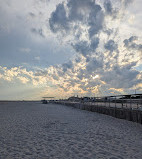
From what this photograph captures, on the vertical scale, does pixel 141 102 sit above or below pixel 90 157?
above

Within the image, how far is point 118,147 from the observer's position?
9.22 meters

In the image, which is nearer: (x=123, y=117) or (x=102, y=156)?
(x=102, y=156)

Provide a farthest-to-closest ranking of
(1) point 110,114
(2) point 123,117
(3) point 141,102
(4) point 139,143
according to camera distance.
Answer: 1. (1) point 110,114
2. (2) point 123,117
3. (3) point 141,102
4. (4) point 139,143

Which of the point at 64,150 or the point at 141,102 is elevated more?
the point at 141,102

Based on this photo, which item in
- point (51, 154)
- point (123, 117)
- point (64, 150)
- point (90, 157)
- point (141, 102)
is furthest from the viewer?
point (123, 117)

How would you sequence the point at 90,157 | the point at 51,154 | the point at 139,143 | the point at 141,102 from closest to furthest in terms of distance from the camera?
the point at 90,157 < the point at 51,154 < the point at 139,143 < the point at 141,102

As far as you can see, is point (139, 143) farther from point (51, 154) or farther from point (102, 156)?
point (51, 154)

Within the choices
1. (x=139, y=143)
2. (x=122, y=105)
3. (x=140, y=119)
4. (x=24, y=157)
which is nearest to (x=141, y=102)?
(x=140, y=119)

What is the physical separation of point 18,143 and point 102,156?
4.38 meters

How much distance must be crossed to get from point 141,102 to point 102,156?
10.2m

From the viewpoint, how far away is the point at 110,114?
26422mm

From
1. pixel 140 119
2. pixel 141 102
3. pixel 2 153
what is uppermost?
pixel 141 102

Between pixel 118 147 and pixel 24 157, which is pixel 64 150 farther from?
pixel 118 147

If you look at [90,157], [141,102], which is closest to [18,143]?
[90,157]
